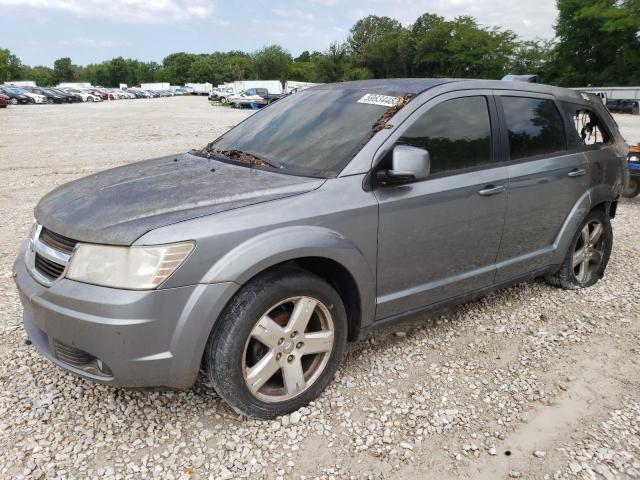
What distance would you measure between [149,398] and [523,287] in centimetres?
325

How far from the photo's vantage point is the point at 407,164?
107 inches

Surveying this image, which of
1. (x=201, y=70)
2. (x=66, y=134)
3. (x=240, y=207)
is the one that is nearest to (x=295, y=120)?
(x=240, y=207)

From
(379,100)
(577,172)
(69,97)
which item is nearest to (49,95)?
(69,97)

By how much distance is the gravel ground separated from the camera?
7.85ft

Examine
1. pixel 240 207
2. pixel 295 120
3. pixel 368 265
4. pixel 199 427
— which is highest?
pixel 295 120

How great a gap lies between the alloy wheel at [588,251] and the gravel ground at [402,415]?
0.53m

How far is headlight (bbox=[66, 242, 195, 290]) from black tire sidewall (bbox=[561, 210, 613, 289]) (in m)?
3.32

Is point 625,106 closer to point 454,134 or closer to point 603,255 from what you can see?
point 603,255

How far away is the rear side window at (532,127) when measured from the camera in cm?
358

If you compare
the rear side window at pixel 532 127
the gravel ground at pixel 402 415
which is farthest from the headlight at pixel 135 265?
the rear side window at pixel 532 127

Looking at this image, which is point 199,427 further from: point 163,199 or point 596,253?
point 596,253

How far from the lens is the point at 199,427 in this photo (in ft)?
8.66

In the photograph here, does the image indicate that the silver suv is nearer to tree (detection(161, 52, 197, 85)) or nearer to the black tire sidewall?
the black tire sidewall

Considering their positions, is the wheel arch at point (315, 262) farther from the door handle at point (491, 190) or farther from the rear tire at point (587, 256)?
the rear tire at point (587, 256)
